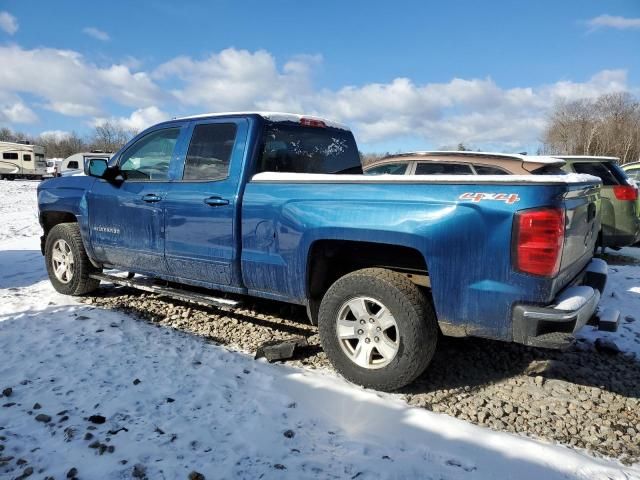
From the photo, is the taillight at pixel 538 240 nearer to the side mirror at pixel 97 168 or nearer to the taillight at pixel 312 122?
the taillight at pixel 312 122

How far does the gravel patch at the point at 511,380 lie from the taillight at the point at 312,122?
6.21ft

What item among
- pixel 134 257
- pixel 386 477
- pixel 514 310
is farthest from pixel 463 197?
pixel 134 257

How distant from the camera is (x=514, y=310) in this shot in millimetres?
2791

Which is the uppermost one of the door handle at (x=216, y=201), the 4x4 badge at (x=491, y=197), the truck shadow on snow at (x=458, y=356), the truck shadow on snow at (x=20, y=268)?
the 4x4 badge at (x=491, y=197)

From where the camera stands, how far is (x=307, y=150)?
4445 mm

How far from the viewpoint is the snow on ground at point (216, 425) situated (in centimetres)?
245

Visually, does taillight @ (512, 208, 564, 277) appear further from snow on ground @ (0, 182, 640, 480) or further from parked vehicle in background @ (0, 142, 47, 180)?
parked vehicle in background @ (0, 142, 47, 180)

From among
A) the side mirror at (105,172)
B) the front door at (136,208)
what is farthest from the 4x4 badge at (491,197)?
the side mirror at (105,172)

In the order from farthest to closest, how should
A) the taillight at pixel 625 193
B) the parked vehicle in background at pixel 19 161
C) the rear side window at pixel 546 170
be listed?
the parked vehicle in background at pixel 19 161, the taillight at pixel 625 193, the rear side window at pixel 546 170

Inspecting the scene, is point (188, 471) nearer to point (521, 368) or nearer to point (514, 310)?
point (514, 310)

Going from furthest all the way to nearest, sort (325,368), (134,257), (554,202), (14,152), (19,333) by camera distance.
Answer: (14,152), (134,257), (19,333), (325,368), (554,202)

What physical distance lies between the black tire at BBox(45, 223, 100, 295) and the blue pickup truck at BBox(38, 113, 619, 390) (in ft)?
0.76

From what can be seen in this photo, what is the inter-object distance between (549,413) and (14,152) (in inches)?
1511

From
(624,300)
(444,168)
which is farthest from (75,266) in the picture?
(624,300)
